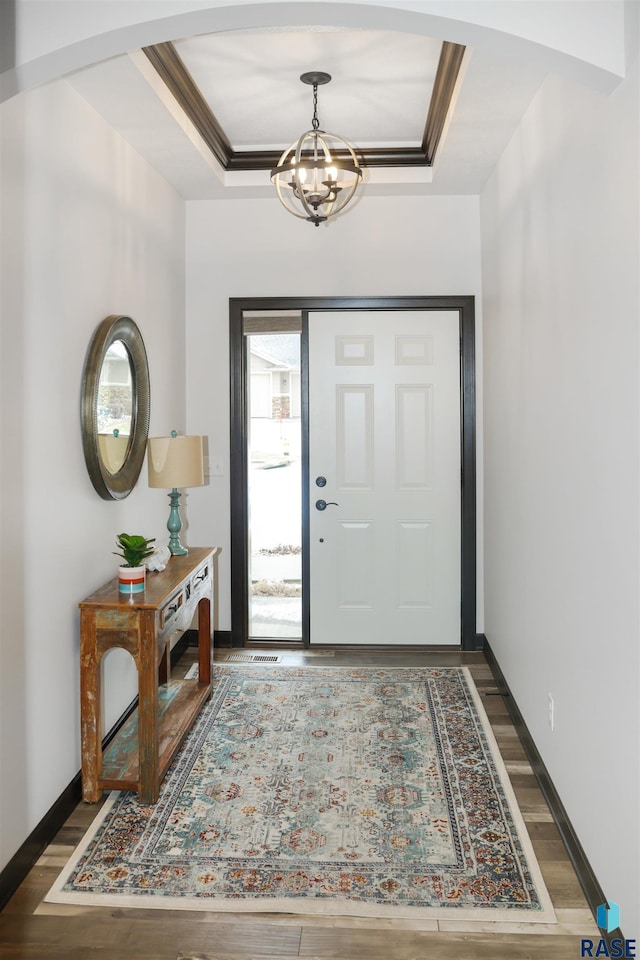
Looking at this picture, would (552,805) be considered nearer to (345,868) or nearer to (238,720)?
(345,868)

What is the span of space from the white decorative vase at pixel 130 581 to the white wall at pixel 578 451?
1556 mm

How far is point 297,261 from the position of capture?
4379 millimetres

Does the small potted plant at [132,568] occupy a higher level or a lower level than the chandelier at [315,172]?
lower

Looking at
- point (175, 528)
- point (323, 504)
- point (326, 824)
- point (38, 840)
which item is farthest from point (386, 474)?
point (38, 840)

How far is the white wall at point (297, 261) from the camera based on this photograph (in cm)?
433

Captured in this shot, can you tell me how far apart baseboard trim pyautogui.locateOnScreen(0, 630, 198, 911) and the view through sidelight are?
5.87 feet

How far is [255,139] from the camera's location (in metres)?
3.86

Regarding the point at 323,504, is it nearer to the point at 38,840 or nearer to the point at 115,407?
the point at 115,407

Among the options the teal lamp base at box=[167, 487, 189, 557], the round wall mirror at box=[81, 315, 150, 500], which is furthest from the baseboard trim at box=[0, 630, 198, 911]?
the round wall mirror at box=[81, 315, 150, 500]

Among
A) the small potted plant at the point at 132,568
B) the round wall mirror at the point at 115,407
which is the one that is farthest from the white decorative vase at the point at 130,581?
the round wall mirror at the point at 115,407

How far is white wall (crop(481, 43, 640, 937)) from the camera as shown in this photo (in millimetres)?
1829

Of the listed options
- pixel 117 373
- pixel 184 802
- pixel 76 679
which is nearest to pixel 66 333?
pixel 117 373

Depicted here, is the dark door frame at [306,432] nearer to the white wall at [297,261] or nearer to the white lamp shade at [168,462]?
the white wall at [297,261]

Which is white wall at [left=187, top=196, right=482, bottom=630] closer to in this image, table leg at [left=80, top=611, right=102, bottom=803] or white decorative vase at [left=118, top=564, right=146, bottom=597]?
white decorative vase at [left=118, top=564, right=146, bottom=597]
